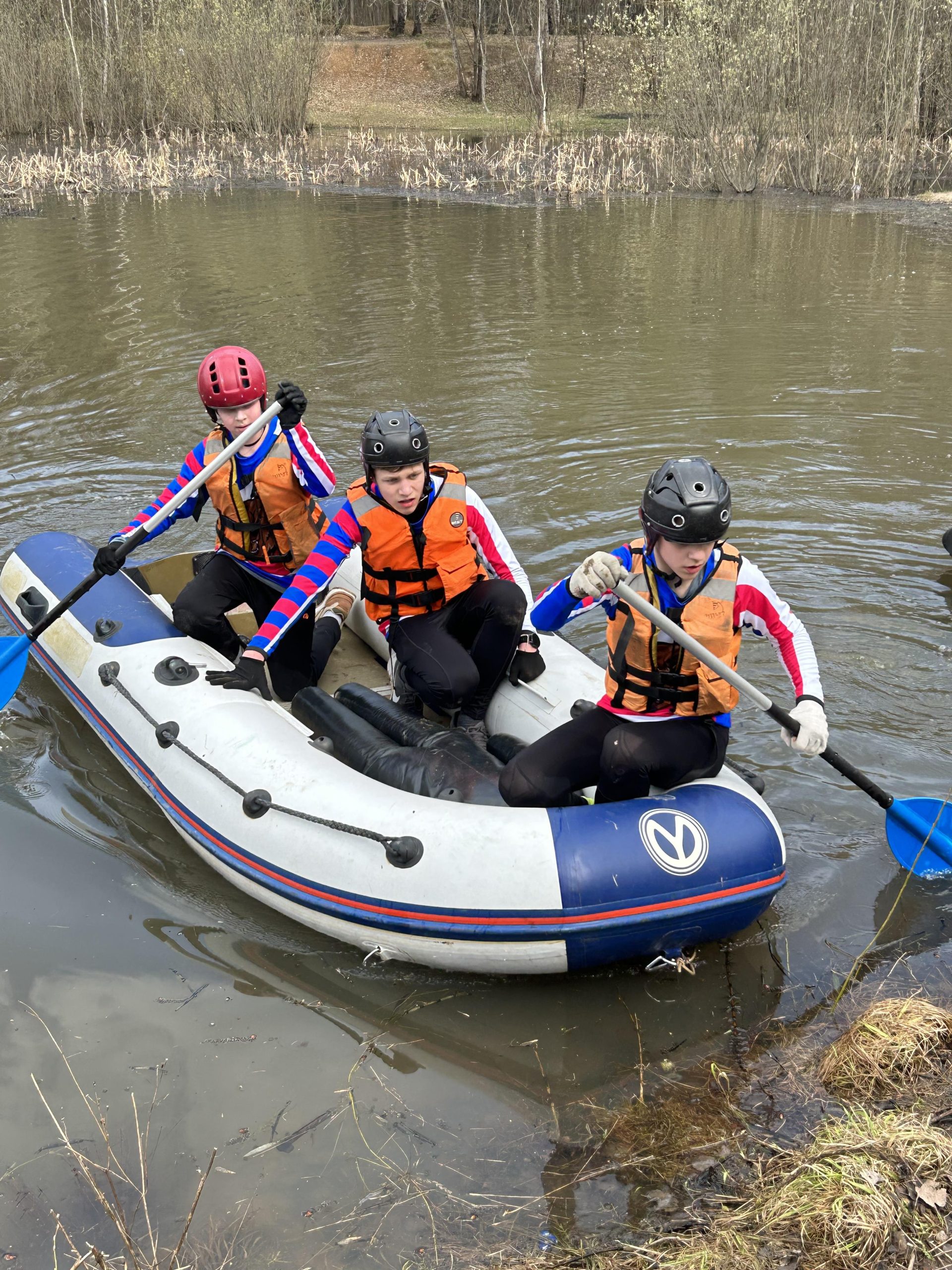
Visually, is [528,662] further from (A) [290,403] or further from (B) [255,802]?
(A) [290,403]

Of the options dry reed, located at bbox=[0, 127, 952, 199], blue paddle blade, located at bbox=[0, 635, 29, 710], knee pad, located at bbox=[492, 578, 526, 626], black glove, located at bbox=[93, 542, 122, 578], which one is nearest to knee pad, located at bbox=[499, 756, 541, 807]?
knee pad, located at bbox=[492, 578, 526, 626]

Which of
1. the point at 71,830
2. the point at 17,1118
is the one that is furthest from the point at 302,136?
the point at 17,1118

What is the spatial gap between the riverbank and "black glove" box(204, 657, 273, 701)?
14.5m

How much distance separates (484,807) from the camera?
3.26 m

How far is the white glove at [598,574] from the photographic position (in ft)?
9.71

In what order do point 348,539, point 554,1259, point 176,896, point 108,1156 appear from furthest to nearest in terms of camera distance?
point 348,539
point 176,896
point 108,1156
point 554,1259

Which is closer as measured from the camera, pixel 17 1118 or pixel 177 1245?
pixel 177 1245

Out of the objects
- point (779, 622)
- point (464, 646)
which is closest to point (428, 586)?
point (464, 646)

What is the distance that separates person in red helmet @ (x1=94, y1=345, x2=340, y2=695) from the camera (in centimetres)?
421

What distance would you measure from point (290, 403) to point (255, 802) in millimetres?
1518

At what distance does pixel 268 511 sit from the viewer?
4.37 m

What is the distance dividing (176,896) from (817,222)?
13.7m

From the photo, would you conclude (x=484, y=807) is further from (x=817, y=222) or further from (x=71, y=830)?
(x=817, y=222)

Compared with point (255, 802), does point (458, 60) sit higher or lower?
higher
